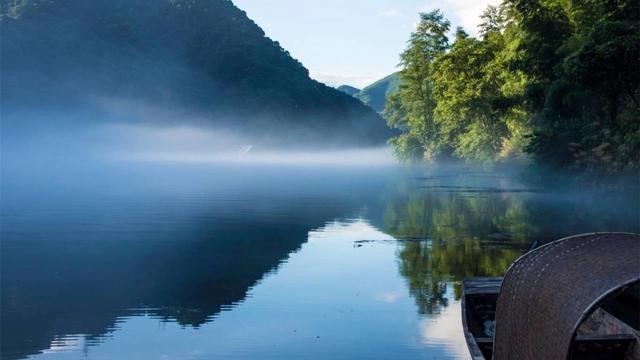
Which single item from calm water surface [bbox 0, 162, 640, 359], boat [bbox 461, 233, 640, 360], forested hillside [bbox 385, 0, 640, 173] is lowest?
calm water surface [bbox 0, 162, 640, 359]

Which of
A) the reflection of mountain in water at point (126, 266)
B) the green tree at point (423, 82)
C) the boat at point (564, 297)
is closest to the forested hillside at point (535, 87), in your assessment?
the green tree at point (423, 82)

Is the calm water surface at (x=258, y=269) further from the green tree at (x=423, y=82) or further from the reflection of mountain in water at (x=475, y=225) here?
the green tree at (x=423, y=82)

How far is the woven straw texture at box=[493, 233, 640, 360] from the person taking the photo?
7707 millimetres

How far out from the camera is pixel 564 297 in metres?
8.12

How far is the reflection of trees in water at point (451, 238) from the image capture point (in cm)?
2121

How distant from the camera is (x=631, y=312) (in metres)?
16.1

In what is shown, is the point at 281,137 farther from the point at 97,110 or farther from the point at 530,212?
the point at 530,212

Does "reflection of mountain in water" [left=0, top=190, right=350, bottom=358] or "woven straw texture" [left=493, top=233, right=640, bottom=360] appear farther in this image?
"reflection of mountain in water" [left=0, top=190, right=350, bottom=358]

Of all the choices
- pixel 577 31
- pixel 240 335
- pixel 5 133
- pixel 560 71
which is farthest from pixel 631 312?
pixel 5 133

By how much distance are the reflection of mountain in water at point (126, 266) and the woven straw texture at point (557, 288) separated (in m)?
8.83

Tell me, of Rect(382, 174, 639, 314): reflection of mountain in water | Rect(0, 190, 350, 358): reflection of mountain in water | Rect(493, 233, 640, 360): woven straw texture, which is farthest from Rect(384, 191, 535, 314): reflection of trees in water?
Rect(493, 233, 640, 360): woven straw texture

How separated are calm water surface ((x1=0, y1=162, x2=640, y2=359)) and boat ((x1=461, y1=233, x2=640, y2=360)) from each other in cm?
313

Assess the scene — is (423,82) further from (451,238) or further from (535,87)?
(451,238)

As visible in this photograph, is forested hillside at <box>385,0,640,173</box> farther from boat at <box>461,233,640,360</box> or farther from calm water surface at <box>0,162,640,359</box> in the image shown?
boat at <box>461,233,640,360</box>
